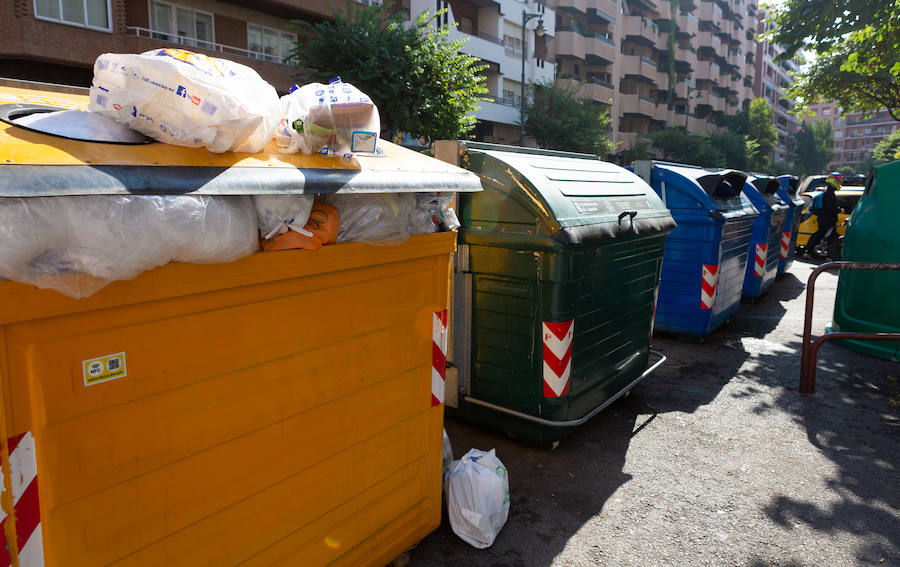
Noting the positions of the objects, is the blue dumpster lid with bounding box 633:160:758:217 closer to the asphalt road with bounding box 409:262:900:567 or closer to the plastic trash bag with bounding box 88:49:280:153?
the asphalt road with bounding box 409:262:900:567

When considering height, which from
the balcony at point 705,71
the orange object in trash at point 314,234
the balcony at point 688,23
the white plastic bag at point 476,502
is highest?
the balcony at point 688,23

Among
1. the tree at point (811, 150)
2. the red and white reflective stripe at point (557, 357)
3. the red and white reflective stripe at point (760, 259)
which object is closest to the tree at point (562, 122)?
the red and white reflective stripe at point (760, 259)

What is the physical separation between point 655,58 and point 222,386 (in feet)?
169

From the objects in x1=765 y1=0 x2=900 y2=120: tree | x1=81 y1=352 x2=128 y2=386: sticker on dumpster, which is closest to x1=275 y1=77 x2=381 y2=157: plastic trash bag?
x1=81 y1=352 x2=128 y2=386: sticker on dumpster

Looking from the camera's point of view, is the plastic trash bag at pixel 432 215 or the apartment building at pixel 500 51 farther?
the apartment building at pixel 500 51

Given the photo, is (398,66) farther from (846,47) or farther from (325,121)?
(325,121)

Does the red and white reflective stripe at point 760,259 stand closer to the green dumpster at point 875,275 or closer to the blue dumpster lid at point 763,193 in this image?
the blue dumpster lid at point 763,193

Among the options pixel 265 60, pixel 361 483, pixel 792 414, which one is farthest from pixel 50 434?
pixel 265 60

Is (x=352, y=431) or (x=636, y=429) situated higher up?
(x=352, y=431)

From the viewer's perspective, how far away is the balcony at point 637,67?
41.3 meters

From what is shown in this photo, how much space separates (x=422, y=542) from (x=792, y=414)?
11.4ft

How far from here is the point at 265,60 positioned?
18.1 m

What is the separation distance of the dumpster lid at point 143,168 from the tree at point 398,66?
1268 centimetres

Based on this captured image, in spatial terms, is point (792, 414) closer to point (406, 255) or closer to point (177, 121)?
point (406, 255)
